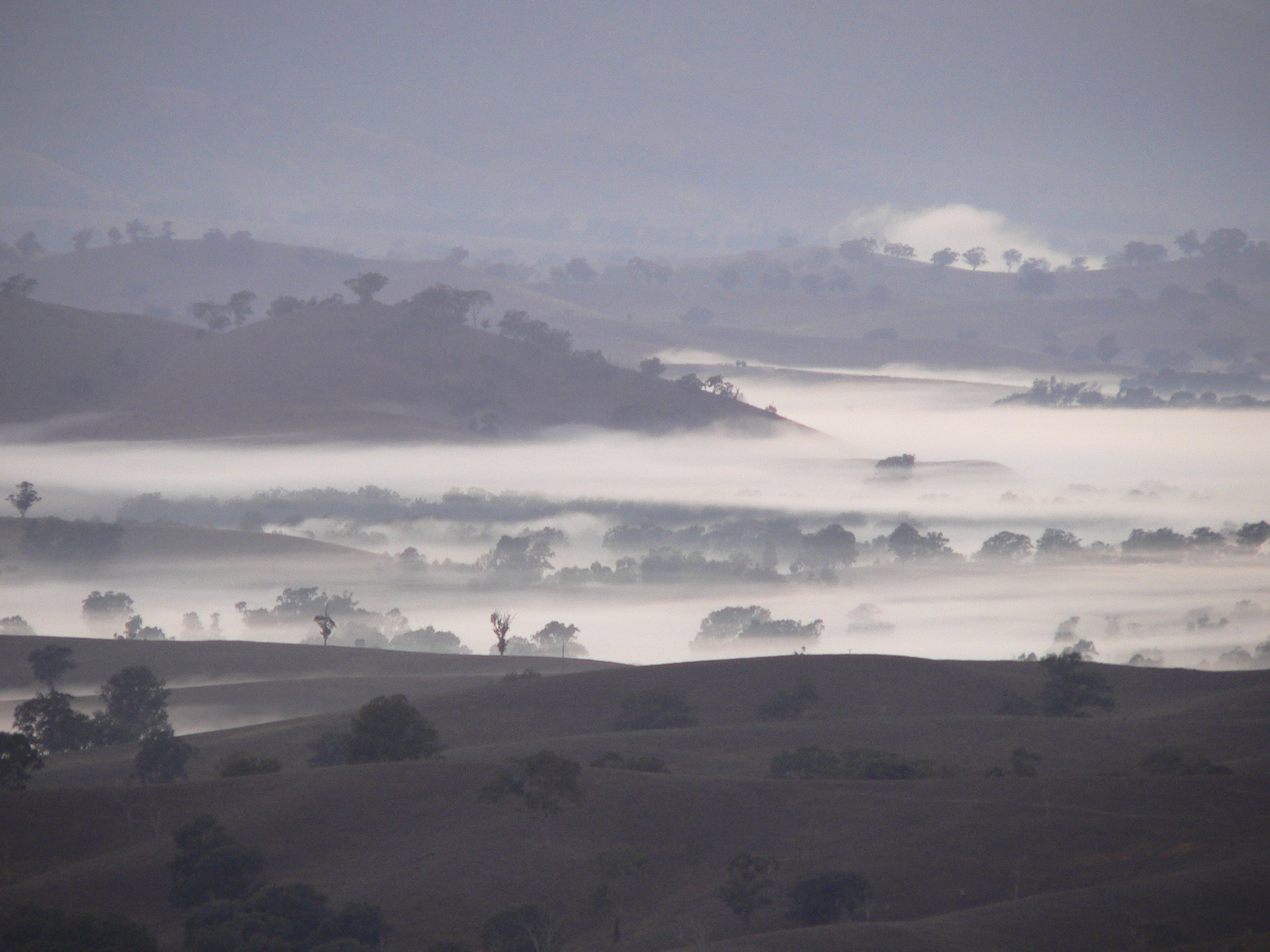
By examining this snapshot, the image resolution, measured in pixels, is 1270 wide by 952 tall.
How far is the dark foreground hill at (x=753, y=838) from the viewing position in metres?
32.8

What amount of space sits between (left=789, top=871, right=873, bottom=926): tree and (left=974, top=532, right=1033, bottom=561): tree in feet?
399

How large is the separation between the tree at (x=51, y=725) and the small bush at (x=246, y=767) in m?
17.3

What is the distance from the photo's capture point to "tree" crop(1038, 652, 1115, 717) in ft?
215

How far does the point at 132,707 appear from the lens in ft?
236

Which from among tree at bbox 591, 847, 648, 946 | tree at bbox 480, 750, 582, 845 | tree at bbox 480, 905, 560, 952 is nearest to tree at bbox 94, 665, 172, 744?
tree at bbox 480, 750, 582, 845

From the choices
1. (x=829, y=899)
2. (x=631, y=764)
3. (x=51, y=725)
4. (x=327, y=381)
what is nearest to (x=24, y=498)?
(x=327, y=381)

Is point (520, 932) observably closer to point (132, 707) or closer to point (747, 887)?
point (747, 887)

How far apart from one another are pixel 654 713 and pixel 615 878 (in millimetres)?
26416

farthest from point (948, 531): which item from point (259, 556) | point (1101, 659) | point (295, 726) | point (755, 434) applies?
point (295, 726)

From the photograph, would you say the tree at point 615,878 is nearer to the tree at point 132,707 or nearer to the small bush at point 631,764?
the small bush at point 631,764

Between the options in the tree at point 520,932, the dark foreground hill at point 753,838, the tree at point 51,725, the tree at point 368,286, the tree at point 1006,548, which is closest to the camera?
the dark foreground hill at point 753,838

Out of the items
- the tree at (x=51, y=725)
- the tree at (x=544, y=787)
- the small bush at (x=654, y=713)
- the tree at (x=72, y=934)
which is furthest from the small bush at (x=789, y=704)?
the tree at (x=72, y=934)

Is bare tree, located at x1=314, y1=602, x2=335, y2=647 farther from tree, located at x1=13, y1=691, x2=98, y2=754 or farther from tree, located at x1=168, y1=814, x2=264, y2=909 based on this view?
tree, located at x1=168, y1=814, x2=264, y2=909

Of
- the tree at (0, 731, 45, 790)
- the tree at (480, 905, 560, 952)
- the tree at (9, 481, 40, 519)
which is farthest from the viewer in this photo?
the tree at (9, 481, 40, 519)
